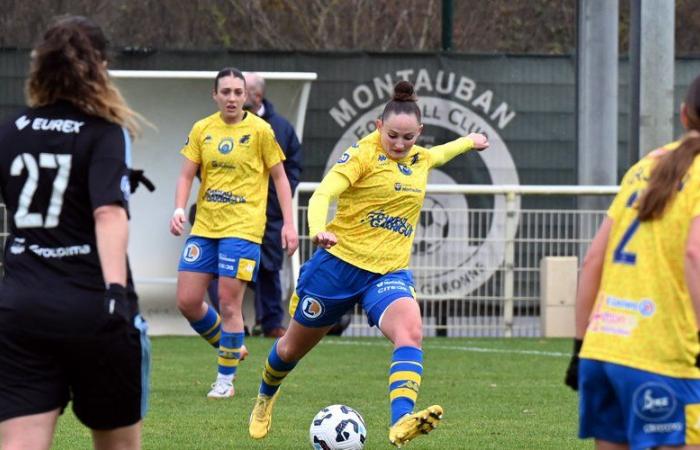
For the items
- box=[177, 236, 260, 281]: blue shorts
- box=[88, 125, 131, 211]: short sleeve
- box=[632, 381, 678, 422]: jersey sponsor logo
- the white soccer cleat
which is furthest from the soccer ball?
box=[632, 381, 678, 422]: jersey sponsor logo

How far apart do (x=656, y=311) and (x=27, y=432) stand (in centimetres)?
190

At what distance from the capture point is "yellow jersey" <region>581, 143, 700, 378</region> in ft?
15.0

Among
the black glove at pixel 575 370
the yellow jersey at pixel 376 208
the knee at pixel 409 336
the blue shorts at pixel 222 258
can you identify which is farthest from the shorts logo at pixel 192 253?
the black glove at pixel 575 370

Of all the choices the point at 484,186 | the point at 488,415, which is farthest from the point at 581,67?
the point at 488,415

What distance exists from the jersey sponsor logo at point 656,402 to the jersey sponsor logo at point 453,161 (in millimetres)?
9696

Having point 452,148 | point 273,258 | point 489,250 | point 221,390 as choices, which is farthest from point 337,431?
point 489,250

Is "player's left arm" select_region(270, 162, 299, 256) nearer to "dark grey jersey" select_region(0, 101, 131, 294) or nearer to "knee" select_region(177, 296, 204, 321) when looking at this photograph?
"knee" select_region(177, 296, 204, 321)

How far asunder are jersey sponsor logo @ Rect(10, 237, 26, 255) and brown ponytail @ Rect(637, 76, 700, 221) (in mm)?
1853

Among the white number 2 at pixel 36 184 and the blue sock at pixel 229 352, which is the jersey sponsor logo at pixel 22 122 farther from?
the blue sock at pixel 229 352

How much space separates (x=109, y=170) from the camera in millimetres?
4707

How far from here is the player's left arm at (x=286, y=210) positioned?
8984 millimetres

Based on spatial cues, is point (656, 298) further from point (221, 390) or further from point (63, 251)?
point (221, 390)

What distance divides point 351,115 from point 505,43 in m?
6.90

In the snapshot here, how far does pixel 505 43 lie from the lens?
21031 millimetres
